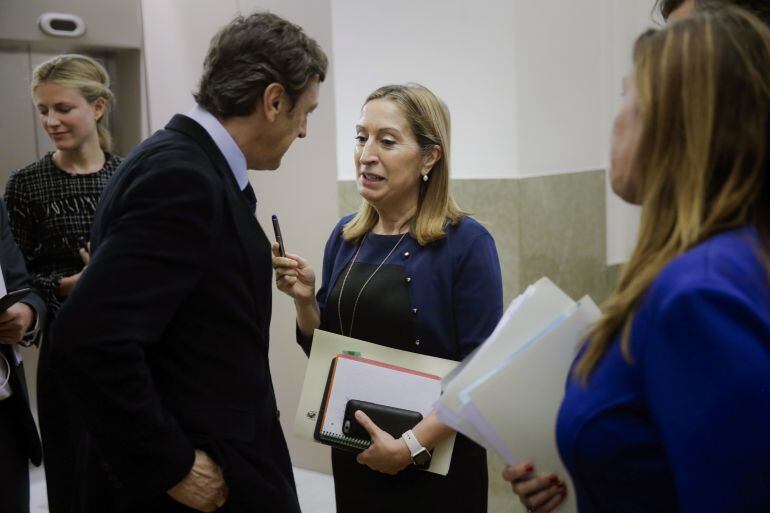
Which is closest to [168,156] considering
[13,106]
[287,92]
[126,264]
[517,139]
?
[126,264]

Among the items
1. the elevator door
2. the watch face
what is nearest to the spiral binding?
the watch face

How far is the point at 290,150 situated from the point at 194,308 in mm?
2478

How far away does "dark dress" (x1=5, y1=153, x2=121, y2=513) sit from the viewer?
2.65 m

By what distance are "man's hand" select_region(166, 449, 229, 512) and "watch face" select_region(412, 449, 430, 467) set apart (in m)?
0.57

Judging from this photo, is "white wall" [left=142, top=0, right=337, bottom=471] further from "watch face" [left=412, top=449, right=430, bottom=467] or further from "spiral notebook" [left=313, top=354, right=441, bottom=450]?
"watch face" [left=412, top=449, right=430, bottom=467]

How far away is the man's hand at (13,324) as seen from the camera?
2311 mm

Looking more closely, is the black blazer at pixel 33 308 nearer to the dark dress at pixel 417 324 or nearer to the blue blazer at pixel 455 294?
the dark dress at pixel 417 324

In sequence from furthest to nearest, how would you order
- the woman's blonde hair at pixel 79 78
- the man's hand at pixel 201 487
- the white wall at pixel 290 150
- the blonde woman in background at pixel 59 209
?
the white wall at pixel 290 150 < the woman's blonde hair at pixel 79 78 < the blonde woman in background at pixel 59 209 < the man's hand at pixel 201 487

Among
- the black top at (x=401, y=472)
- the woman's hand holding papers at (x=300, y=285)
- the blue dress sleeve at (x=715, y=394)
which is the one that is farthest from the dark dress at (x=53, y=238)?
the blue dress sleeve at (x=715, y=394)

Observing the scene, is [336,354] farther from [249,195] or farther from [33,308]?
[33,308]

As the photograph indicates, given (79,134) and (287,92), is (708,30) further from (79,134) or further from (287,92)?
(79,134)

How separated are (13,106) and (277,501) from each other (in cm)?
302

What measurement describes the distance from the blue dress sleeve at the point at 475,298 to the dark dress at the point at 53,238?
59.0 inches

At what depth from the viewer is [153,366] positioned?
4.66 ft
